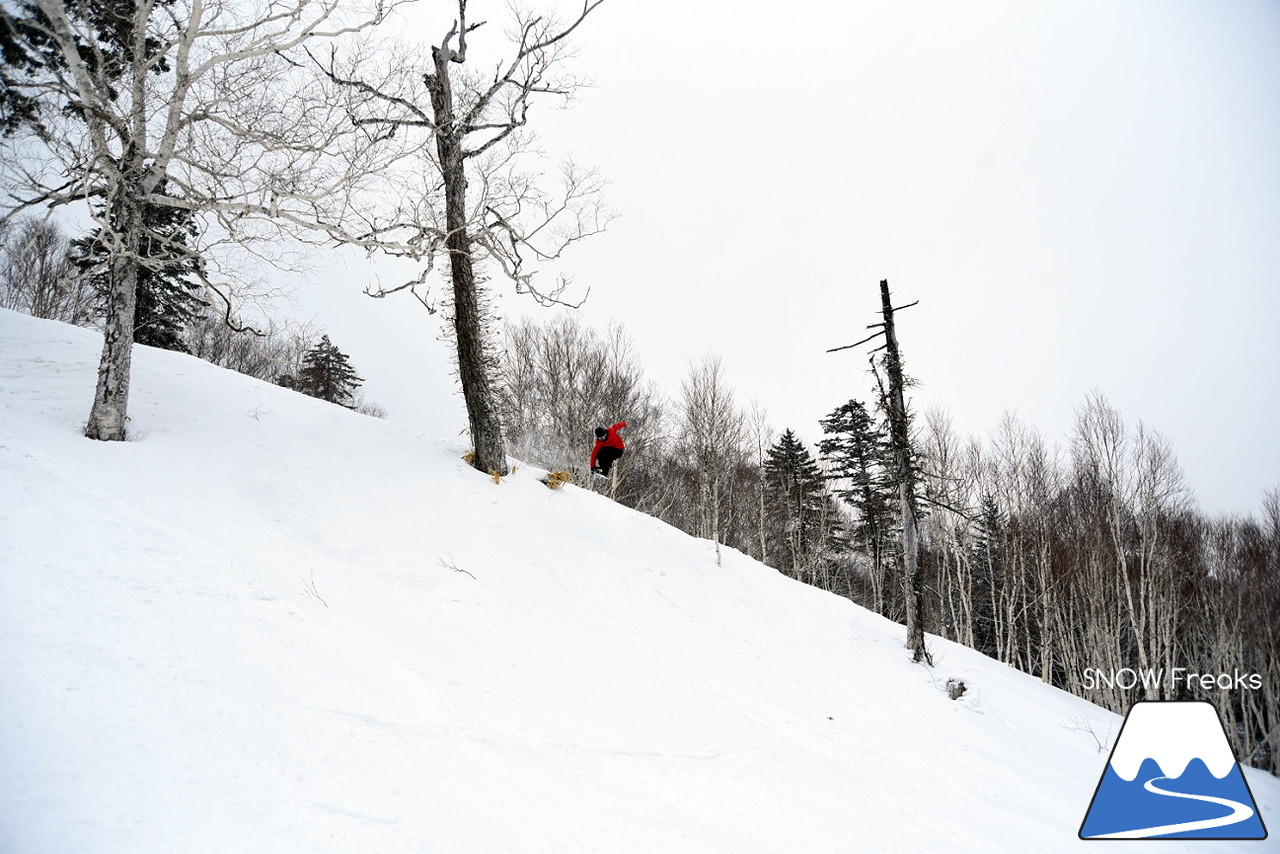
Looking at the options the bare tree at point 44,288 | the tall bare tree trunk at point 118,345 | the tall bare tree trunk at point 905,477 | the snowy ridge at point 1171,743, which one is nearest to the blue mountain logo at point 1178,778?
the snowy ridge at point 1171,743

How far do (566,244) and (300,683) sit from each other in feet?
26.2

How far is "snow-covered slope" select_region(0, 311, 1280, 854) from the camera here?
208 centimetres

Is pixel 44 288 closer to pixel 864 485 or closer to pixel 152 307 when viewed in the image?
pixel 152 307

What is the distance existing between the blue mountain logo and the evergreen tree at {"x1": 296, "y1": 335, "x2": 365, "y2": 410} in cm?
3290

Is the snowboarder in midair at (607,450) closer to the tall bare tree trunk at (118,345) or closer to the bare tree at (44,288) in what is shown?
the tall bare tree trunk at (118,345)

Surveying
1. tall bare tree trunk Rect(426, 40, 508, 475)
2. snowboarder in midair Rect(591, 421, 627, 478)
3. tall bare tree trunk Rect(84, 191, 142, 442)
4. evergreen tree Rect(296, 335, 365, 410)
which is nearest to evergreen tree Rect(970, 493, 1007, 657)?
snowboarder in midair Rect(591, 421, 627, 478)

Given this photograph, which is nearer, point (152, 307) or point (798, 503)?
point (152, 307)

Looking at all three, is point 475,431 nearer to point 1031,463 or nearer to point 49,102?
point 49,102

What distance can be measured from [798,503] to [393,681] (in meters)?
25.4

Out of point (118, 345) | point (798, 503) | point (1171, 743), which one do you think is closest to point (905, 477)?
point (1171, 743)

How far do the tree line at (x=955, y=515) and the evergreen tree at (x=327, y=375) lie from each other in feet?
43.3

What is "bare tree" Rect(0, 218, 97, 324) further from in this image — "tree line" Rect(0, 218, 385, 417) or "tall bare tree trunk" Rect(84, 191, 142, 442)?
"tall bare tree trunk" Rect(84, 191, 142, 442)

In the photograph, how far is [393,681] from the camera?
127 inches

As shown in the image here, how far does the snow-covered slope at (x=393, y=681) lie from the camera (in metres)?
2.08
